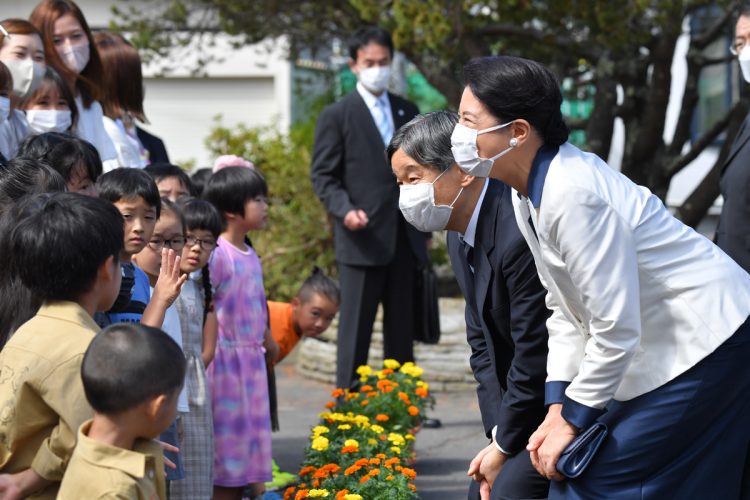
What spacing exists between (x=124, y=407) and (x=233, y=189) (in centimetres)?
295

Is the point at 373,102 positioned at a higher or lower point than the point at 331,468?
higher

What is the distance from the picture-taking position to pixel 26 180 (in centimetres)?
394

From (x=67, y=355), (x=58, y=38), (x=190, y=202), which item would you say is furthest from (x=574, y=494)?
(x=58, y=38)

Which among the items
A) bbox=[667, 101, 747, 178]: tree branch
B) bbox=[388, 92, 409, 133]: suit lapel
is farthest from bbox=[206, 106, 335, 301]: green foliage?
bbox=[388, 92, 409, 133]: suit lapel

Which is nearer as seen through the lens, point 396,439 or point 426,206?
point 426,206

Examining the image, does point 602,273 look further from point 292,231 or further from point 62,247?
point 292,231

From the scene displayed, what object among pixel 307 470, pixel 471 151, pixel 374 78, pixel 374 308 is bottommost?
pixel 374 308

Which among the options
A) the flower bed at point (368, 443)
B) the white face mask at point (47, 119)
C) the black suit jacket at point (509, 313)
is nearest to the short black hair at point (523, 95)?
the black suit jacket at point (509, 313)

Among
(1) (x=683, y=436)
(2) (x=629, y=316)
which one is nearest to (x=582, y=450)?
(1) (x=683, y=436)

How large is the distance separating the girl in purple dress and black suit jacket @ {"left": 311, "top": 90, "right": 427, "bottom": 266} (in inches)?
58.4

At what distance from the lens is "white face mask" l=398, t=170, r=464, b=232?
4113 mm

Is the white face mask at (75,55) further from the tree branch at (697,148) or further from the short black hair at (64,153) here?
the tree branch at (697,148)

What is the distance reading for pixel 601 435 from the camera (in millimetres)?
A: 3301

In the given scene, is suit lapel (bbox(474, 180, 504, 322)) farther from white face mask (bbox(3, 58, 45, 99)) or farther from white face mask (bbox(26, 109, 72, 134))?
white face mask (bbox(3, 58, 45, 99))
